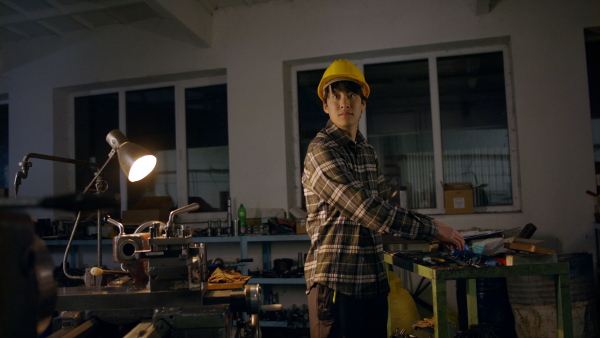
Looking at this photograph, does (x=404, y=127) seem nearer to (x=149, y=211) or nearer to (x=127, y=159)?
(x=149, y=211)

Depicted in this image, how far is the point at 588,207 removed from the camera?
324 cm

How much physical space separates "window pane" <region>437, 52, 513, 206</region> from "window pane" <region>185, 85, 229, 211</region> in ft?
6.98

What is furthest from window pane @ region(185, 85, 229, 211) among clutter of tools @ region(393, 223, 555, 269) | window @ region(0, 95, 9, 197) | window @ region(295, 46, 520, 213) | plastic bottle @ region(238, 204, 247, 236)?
clutter of tools @ region(393, 223, 555, 269)

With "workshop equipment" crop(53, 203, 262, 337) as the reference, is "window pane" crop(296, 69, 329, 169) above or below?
above

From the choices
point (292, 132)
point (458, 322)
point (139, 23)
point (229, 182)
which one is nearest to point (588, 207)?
point (458, 322)

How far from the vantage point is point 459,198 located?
3.47 metres

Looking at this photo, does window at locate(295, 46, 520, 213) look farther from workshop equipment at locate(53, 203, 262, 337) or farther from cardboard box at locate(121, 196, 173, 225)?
workshop equipment at locate(53, 203, 262, 337)

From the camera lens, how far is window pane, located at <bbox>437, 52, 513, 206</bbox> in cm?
361

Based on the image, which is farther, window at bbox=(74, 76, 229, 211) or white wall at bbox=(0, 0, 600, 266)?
window at bbox=(74, 76, 229, 211)

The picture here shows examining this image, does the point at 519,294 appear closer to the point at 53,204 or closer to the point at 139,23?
the point at 53,204

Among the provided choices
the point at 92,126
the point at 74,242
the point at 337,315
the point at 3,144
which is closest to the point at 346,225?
the point at 337,315

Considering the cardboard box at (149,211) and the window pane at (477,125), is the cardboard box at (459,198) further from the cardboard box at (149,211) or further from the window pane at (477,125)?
the cardboard box at (149,211)

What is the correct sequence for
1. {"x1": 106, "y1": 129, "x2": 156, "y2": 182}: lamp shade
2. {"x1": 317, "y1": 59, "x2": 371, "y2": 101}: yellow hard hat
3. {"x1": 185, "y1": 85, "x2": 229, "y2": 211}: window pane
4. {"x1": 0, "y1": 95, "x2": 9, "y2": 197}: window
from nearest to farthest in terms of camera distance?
{"x1": 106, "y1": 129, "x2": 156, "y2": 182}: lamp shade, {"x1": 317, "y1": 59, "x2": 371, "y2": 101}: yellow hard hat, {"x1": 185, "y1": 85, "x2": 229, "y2": 211}: window pane, {"x1": 0, "y1": 95, "x2": 9, "y2": 197}: window

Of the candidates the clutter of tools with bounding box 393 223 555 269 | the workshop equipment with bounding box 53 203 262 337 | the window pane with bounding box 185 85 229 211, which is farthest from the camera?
Answer: the window pane with bounding box 185 85 229 211
